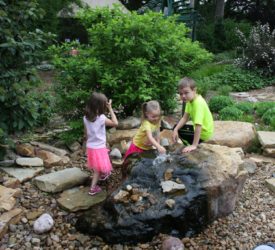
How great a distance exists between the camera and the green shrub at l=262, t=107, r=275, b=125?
20.7 ft

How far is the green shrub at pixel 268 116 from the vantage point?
20.7 ft

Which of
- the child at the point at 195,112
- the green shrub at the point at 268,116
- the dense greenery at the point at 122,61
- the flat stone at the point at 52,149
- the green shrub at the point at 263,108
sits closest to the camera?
the child at the point at 195,112

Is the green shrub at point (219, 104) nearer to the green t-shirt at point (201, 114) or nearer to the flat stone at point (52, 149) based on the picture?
the green t-shirt at point (201, 114)

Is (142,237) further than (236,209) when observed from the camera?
No

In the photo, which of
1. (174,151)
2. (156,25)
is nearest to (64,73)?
(156,25)

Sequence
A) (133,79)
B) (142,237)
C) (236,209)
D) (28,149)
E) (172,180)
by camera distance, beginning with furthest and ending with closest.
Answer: (133,79), (28,149), (236,209), (172,180), (142,237)

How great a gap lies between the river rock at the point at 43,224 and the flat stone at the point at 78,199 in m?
0.25

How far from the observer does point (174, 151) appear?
12.7ft

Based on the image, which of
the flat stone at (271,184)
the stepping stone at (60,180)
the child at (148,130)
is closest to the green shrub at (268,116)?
the flat stone at (271,184)

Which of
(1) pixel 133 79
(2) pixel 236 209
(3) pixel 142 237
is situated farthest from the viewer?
(1) pixel 133 79

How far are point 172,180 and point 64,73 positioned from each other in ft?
8.35

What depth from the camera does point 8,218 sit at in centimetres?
338

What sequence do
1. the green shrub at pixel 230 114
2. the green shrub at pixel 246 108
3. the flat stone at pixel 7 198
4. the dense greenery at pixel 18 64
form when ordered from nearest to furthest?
the flat stone at pixel 7 198 < the dense greenery at pixel 18 64 < the green shrub at pixel 230 114 < the green shrub at pixel 246 108

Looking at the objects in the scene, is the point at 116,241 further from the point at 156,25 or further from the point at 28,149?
the point at 156,25
